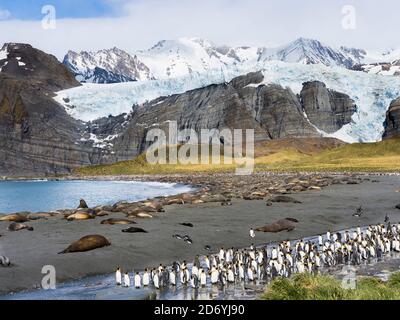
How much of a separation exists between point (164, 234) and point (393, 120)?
145m

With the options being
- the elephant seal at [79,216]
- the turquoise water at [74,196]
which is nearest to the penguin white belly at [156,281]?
the elephant seal at [79,216]

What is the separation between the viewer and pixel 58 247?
2658 cm

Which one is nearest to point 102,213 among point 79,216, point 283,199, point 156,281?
point 79,216

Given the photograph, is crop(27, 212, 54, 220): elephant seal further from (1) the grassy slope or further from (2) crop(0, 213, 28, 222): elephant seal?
(1) the grassy slope

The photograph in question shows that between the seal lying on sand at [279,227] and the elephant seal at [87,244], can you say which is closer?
the elephant seal at [87,244]

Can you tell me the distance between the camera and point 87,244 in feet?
84.6

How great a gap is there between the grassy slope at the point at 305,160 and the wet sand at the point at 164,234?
7264cm

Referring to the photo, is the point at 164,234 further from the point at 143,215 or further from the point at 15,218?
the point at 15,218

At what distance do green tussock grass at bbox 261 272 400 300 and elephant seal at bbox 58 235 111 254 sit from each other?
1230 cm

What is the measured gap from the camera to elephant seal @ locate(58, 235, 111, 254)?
2531 centimetres

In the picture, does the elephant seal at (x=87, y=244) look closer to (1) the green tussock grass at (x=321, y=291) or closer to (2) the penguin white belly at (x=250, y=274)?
(2) the penguin white belly at (x=250, y=274)

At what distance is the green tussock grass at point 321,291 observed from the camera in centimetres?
1355

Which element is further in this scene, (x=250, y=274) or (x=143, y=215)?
(x=143, y=215)

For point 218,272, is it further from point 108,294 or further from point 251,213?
point 251,213
